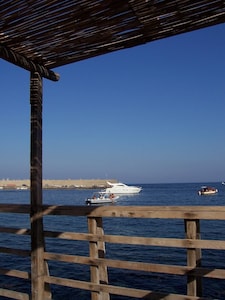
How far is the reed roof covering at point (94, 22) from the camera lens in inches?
106

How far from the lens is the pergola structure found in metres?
2.71

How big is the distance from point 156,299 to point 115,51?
95.5 inches

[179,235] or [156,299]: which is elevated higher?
[156,299]

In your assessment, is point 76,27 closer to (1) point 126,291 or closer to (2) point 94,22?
(2) point 94,22

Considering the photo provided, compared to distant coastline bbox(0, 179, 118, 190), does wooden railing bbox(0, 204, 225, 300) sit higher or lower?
higher

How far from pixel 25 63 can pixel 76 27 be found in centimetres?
102

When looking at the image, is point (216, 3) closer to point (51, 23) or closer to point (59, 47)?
point (51, 23)

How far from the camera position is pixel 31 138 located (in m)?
4.05

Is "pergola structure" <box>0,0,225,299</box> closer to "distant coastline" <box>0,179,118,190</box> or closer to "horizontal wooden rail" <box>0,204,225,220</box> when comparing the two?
"horizontal wooden rail" <box>0,204,225,220</box>

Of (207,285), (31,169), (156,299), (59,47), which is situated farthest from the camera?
(207,285)

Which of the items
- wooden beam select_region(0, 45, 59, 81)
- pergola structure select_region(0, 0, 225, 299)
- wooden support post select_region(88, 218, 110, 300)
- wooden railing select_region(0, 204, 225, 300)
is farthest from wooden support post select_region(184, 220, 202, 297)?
wooden beam select_region(0, 45, 59, 81)

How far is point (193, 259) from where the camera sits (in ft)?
9.97

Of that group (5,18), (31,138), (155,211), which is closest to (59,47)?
(5,18)

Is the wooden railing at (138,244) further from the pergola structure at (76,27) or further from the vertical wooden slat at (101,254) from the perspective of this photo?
the pergola structure at (76,27)
